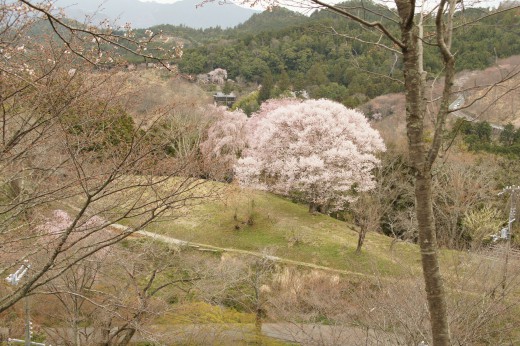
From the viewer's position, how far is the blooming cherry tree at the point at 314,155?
17.0 m

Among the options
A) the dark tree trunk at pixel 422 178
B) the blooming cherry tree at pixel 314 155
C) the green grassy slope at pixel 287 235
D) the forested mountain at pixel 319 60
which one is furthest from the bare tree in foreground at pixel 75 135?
the forested mountain at pixel 319 60

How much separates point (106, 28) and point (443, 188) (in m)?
15.6

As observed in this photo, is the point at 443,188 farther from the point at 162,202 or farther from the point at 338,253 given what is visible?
the point at 162,202

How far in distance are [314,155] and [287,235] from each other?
3474mm

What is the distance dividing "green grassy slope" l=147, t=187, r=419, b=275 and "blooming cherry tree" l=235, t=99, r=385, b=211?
1.12 meters

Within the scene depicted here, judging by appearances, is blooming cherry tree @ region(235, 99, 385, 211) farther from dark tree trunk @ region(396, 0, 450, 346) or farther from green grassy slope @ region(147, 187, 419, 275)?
dark tree trunk @ region(396, 0, 450, 346)

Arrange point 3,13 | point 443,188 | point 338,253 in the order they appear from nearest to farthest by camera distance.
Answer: point 3,13 < point 338,253 < point 443,188

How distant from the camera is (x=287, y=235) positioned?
15.6 metres

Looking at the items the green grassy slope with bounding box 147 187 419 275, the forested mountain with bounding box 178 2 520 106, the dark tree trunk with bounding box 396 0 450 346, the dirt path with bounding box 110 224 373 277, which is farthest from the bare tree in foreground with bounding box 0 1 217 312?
the forested mountain with bounding box 178 2 520 106

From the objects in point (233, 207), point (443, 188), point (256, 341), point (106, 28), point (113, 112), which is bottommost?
point (256, 341)

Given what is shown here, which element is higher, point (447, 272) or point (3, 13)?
point (3, 13)

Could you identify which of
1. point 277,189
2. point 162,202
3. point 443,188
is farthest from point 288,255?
point 162,202

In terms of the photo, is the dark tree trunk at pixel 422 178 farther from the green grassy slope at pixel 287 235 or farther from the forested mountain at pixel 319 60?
the forested mountain at pixel 319 60

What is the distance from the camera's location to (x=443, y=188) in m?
16.7
